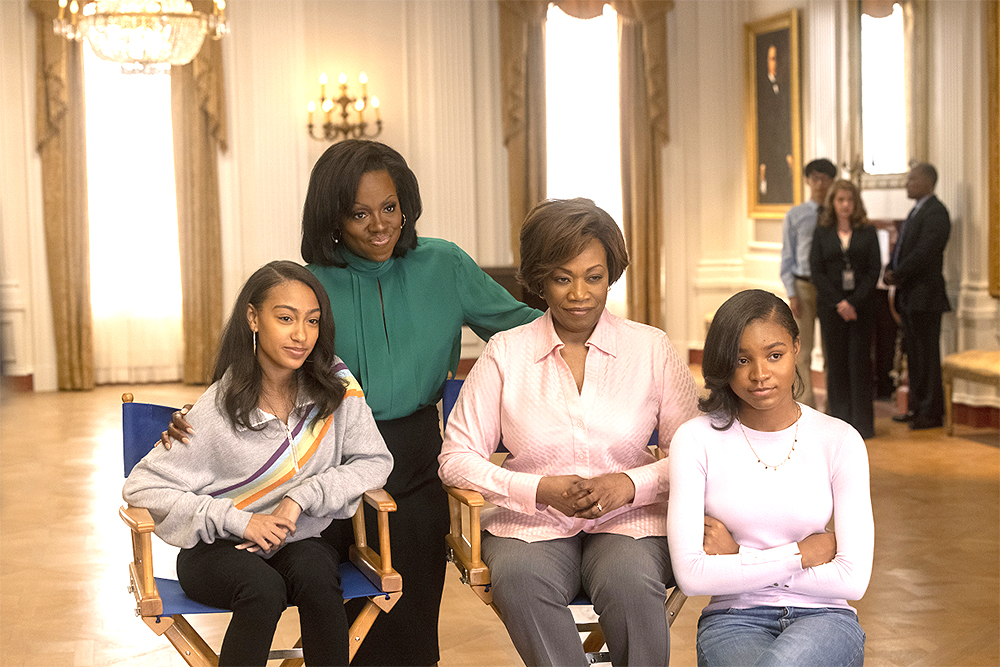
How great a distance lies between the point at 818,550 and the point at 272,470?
128 centimetres

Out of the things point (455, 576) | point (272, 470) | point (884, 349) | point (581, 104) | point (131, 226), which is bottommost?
point (455, 576)

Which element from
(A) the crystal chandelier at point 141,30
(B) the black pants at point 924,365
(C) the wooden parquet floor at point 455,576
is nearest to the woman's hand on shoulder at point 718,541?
(C) the wooden parquet floor at point 455,576

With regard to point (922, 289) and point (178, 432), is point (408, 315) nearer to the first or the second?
point (178, 432)

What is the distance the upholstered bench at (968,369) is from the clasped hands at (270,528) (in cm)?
513

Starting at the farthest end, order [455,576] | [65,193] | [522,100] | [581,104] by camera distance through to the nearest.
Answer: [581,104] → [522,100] → [65,193] → [455,576]

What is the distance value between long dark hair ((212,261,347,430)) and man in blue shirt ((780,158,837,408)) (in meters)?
5.29

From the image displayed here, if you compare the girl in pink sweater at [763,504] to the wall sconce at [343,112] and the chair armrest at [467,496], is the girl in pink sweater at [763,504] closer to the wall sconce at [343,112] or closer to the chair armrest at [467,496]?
the chair armrest at [467,496]

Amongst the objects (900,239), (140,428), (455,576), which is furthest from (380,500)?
(900,239)

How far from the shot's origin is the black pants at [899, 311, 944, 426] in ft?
24.0

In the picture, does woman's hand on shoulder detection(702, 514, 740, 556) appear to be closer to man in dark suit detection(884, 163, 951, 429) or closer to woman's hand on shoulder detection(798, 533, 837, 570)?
woman's hand on shoulder detection(798, 533, 837, 570)

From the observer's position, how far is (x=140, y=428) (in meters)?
2.84

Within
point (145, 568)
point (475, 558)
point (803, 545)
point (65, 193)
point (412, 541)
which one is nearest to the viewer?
point (803, 545)

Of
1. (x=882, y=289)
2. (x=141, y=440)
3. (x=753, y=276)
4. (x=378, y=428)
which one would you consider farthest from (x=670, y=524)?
(x=753, y=276)

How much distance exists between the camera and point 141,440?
2.85 meters
